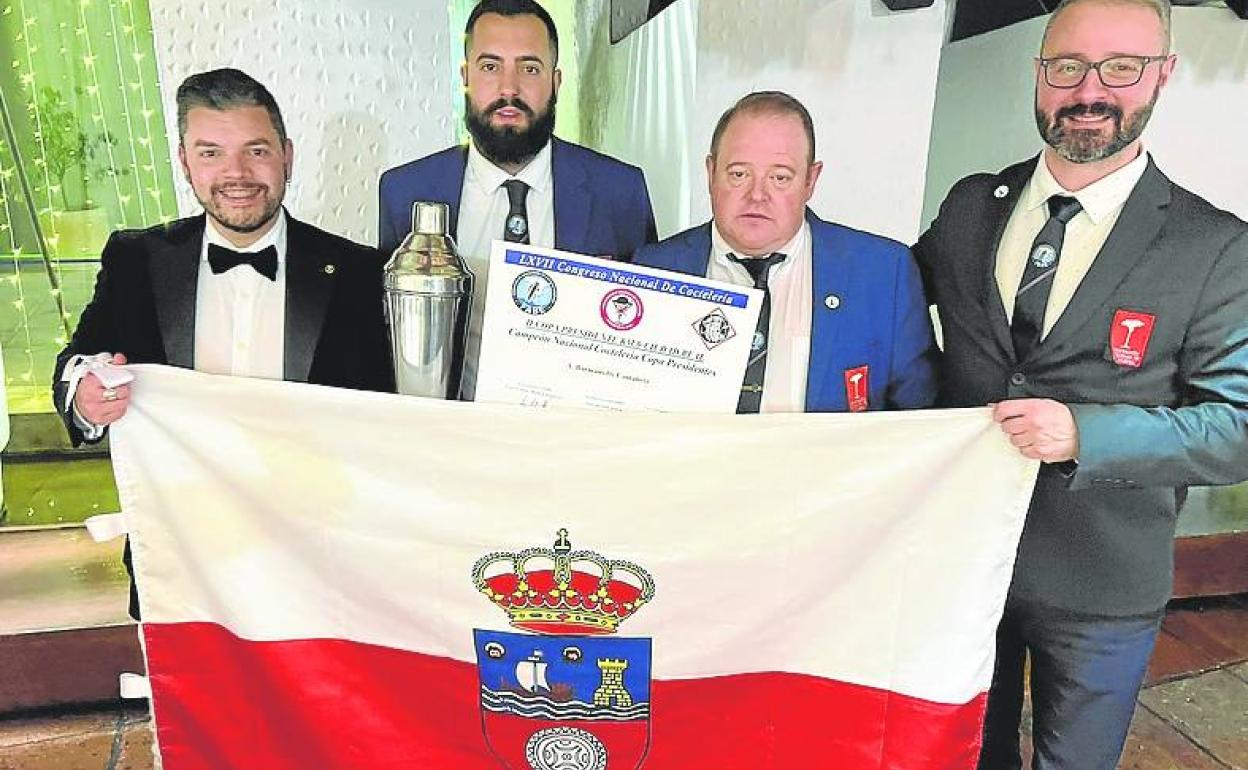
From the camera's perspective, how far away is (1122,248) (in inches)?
55.0

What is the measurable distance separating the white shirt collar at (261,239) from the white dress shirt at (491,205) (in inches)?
12.6

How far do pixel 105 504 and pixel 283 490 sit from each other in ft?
7.49

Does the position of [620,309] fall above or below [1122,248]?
below

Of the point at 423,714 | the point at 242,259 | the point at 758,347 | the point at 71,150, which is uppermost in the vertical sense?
the point at 71,150

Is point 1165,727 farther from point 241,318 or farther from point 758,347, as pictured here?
point 241,318

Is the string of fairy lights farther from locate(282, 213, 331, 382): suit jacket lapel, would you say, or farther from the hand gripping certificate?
the hand gripping certificate

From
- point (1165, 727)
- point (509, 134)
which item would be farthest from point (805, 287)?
point (1165, 727)

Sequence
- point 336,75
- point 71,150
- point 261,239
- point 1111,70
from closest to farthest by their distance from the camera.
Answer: point 1111,70
point 261,239
point 336,75
point 71,150

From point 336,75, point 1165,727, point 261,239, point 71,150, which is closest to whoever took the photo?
point 261,239

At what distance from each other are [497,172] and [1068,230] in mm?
998

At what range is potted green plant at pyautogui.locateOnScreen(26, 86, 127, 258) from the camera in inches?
141

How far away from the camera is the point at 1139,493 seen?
1.47 metres
